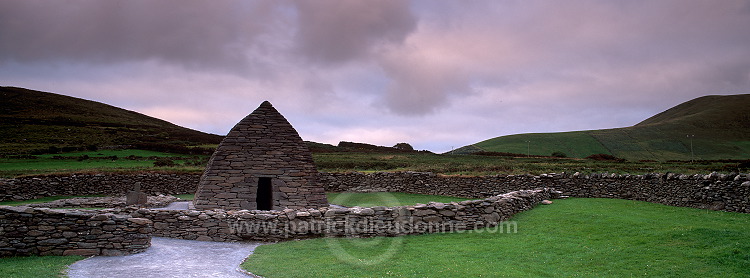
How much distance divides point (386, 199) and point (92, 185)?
20.2m

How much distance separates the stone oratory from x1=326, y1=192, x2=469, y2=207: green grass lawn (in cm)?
559

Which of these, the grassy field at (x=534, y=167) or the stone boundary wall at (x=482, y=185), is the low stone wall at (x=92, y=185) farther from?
the grassy field at (x=534, y=167)

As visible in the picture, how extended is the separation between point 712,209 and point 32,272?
856 inches

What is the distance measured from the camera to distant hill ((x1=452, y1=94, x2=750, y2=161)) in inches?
2692

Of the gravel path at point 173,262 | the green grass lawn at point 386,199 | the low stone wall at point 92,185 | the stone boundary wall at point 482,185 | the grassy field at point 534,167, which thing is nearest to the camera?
the gravel path at point 173,262

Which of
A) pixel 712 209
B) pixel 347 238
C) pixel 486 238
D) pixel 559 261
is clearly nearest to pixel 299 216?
pixel 347 238

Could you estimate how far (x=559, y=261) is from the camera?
878 cm

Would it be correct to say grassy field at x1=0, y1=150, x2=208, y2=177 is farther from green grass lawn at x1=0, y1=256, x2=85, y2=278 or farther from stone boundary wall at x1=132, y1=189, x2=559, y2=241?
green grass lawn at x1=0, y1=256, x2=85, y2=278

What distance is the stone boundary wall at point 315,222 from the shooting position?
12.8 meters

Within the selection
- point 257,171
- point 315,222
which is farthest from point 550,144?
point 315,222

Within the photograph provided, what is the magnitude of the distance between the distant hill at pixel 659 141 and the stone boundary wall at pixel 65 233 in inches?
2724

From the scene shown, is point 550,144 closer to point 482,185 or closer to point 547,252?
point 482,185

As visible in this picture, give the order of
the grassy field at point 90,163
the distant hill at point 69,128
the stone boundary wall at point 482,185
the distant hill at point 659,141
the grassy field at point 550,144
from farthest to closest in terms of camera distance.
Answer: the grassy field at point 550,144
the distant hill at point 659,141
the distant hill at point 69,128
the grassy field at point 90,163
the stone boundary wall at point 482,185

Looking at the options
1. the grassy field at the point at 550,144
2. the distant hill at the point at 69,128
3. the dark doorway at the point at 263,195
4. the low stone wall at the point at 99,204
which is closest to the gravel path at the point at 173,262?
the dark doorway at the point at 263,195
